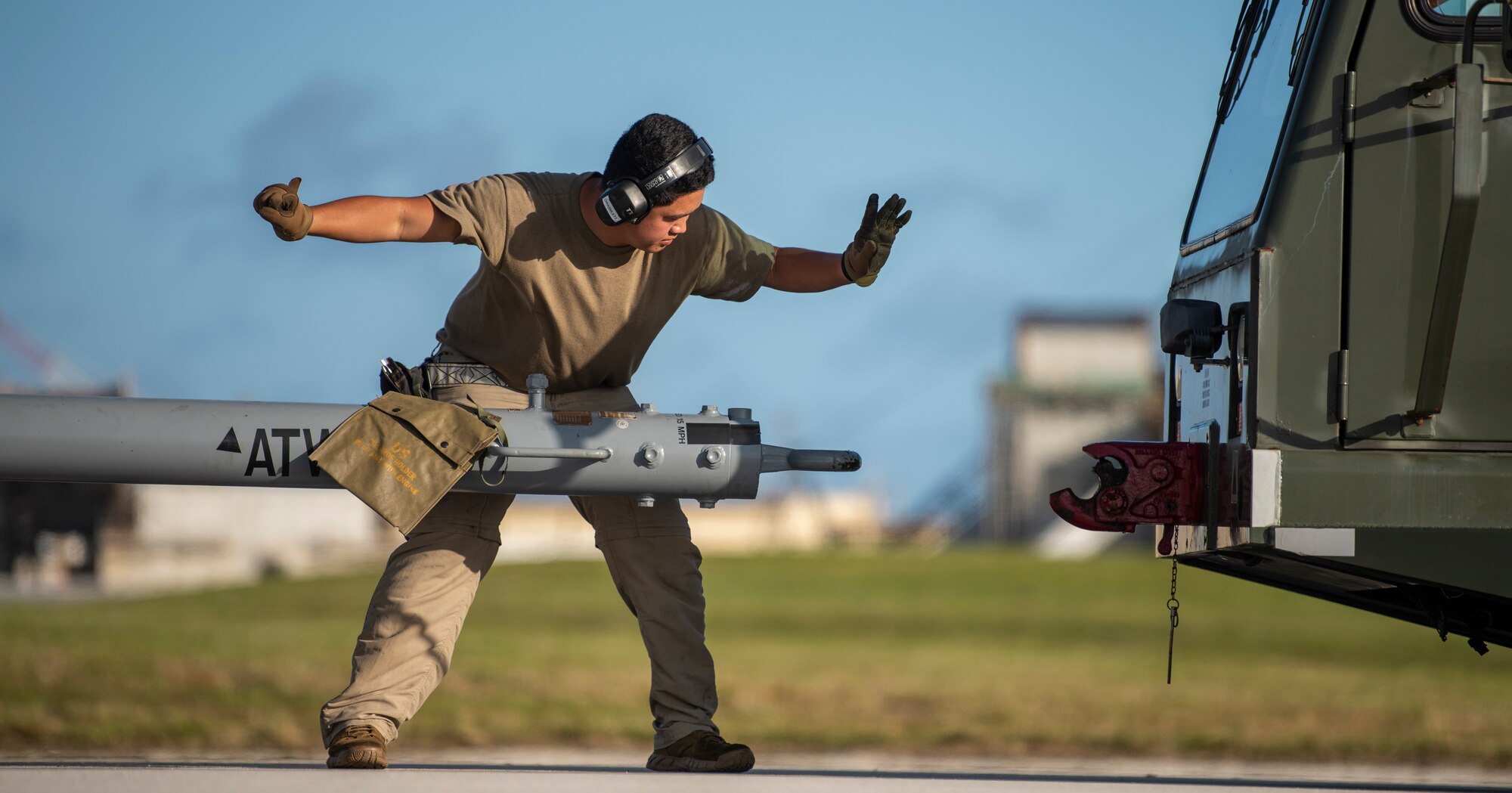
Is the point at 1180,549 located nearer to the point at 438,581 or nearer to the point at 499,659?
the point at 438,581

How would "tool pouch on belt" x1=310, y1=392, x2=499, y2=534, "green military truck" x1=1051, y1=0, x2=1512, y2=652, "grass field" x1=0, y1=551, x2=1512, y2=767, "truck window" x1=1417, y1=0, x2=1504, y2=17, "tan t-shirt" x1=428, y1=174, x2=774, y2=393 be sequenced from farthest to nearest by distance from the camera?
"grass field" x1=0, y1=551, x2=1512, y2=767
"tan t-shirt" x1=428, y1=174, x2=774, y2=393
"tool pouch on belt" x1=310, y1=392, x2=499, y2=534
"truck window" x1=1417, y1=0, x2=1504, y2=17
"green military truck" x1=1051, y1=0, x2=1512, y2=652

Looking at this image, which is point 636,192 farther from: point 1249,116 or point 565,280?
point 1249,116

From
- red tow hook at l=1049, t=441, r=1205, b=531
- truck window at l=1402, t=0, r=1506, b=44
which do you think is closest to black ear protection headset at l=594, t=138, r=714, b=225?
red tow hook at l=1049, t=441, r=1205, b=531

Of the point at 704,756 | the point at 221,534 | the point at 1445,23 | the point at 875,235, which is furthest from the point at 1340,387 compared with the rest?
the point at 221,534

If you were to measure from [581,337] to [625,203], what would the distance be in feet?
1.81

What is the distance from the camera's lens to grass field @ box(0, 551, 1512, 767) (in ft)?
34.9

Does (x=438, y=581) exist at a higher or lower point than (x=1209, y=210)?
lower

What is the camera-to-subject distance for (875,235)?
4.88 m

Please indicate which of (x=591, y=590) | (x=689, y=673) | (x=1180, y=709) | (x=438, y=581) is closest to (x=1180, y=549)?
(x=689, y=673)

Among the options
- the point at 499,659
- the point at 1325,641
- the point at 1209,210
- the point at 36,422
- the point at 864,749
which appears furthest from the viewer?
the point at 1325,641

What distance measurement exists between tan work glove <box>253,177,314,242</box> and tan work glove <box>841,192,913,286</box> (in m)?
1.74

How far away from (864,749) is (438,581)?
633 cm

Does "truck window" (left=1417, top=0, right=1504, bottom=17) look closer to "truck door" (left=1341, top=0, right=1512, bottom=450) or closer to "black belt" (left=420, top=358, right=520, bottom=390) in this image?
"truck door" (left=1341, top=0, right=1512, bottom=450)

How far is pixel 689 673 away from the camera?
4.82 m
